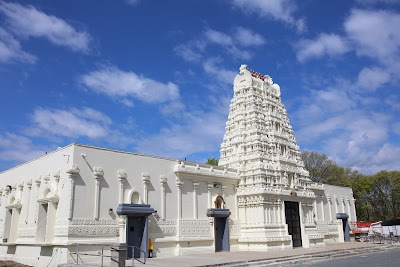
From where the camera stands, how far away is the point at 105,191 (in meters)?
21.1

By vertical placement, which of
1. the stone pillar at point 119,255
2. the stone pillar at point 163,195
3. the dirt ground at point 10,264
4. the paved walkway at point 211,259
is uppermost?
the stone pillar at point 163,195

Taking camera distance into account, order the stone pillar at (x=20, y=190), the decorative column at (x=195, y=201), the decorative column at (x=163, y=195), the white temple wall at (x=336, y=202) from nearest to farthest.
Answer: the decorative column at (x=163, y=195)
the decorative column at (x=195, y=201)
the stone pillar at (x=20, y=190)
the white temple wall at (x=336, y=202)

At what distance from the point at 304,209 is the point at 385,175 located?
1493 inches

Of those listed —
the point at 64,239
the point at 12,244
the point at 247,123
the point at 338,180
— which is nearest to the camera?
the point at 64,239

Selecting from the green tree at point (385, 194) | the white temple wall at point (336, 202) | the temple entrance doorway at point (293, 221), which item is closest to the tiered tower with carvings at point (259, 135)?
the temple entrance doorway at point (293, 221)

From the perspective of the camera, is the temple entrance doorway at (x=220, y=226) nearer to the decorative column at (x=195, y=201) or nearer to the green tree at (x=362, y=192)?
the decorative column at (x=195, y=201)

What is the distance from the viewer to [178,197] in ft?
81.0

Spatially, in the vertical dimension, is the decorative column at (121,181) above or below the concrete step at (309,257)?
above

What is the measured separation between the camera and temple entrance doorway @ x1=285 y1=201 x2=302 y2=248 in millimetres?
29406

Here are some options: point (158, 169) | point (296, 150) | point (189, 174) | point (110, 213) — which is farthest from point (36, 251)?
point (296, 150)

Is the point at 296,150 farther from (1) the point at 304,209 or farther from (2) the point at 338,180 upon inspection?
(2) the point at 338,180

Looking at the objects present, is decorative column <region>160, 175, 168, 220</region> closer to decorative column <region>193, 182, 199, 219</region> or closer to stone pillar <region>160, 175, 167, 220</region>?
stone pillar <region>160, 175, 167, 220</region>

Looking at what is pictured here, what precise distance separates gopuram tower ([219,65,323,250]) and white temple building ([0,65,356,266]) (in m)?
0.08

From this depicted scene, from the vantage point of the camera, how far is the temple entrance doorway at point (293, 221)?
2941 centimetres
